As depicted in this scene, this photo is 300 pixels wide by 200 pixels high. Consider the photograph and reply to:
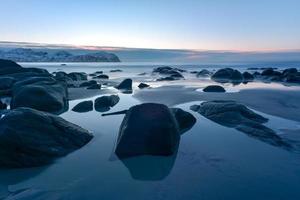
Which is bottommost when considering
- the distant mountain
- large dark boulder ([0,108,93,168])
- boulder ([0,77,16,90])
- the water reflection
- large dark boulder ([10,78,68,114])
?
the distant mountain

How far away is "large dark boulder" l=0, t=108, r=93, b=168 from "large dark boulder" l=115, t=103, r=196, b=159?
107cm

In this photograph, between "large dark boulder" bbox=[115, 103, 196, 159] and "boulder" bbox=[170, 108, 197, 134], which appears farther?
"boulder" bbox=[170, 108, 197, 134]

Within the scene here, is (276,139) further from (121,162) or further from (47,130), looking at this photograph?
(47,130)

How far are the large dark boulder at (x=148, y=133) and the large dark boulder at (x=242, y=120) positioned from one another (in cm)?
205

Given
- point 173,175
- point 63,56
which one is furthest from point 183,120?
point 63,56

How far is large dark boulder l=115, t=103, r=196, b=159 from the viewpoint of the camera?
590cm

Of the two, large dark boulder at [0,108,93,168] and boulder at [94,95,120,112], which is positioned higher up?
large dark boulder at [0,108,93,168]

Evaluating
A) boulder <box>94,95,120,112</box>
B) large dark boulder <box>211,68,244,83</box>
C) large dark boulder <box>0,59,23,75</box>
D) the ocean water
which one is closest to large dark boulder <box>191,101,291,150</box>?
the ocean water

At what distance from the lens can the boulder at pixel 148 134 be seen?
5.89m

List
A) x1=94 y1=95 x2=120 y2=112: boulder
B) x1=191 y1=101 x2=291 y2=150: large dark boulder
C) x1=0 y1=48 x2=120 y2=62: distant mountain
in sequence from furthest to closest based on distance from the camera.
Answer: x1=0 y1=48 x2=120 y2=62: distant mountain < x1=94 y1=95 x2=120 y2=112: boulder < x1=191 y1=101 x2=291 y2=150: large dark boulder

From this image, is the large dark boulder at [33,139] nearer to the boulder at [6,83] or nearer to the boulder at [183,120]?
the boulder at [183,120]

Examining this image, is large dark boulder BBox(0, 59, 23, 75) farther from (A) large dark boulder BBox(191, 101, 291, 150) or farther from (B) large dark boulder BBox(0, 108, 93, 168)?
(B) large dark boulder BBox(0, 108, 93, 168)

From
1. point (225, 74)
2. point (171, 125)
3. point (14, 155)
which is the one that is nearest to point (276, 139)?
point (171, 125)

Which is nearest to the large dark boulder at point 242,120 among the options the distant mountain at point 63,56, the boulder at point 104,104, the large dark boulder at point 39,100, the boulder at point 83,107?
the boulder at point 104,104
